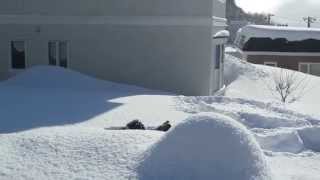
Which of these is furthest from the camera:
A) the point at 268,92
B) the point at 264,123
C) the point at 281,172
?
the point at 268,92

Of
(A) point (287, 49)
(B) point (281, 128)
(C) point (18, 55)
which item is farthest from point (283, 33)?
(B) point (281, 128)

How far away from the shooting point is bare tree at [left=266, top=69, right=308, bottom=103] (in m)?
23.4

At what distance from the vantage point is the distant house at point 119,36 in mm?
18594

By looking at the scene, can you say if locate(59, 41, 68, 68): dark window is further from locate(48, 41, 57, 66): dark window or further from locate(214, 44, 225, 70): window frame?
locate(214, 44, 225, 70): window frame

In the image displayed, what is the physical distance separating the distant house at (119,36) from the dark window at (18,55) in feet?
0.17

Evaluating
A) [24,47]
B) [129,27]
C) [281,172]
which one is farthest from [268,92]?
[281,172]

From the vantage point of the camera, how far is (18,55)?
19109 millimetres

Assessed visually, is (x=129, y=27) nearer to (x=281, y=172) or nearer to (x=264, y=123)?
(x=264, y=123)

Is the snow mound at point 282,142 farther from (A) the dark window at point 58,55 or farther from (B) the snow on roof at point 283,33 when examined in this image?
(B) the snow on roof at point 283,33

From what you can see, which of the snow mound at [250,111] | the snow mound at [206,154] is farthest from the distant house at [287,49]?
the snow mound at [206,154]

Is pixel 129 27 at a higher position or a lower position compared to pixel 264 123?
higher

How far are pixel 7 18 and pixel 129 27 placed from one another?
396 centimetres

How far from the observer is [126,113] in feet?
42.3

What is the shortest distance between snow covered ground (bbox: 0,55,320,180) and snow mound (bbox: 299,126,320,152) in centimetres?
2
